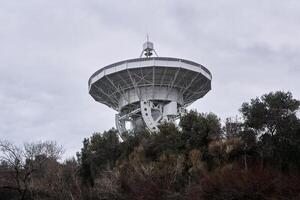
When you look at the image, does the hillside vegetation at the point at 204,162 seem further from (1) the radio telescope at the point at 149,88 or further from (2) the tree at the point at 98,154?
(1) the radio telescope at the point at 149,88

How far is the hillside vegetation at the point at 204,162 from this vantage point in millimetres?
23219

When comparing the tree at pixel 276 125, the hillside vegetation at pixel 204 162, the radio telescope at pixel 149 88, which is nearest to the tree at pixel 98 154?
the hillside vegetation at pixel 204 162

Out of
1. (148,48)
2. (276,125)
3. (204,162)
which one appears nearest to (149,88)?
(148,48)

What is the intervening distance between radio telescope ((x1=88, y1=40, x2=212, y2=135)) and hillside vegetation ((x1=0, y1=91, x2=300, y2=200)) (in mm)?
6327

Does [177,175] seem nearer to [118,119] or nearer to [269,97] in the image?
[269,97]

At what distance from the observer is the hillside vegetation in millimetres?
23219

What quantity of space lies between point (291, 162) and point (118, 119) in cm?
2345

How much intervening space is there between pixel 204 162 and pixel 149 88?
16.6 metres

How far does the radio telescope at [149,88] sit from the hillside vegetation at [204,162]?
6327mm

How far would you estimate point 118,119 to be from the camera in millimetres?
48531

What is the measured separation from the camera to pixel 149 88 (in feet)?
150

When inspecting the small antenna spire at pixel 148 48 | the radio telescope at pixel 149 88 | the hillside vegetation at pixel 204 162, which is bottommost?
the hillside vegetation at pixel 204 162

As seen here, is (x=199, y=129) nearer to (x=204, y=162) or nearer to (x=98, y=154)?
(x=204, y=162)

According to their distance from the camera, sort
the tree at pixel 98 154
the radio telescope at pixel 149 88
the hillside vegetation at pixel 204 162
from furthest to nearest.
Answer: the radio telescope at pixel 149 88 → the tree at pixel 98 154 → the hillside vegetation at pixel 204 162
